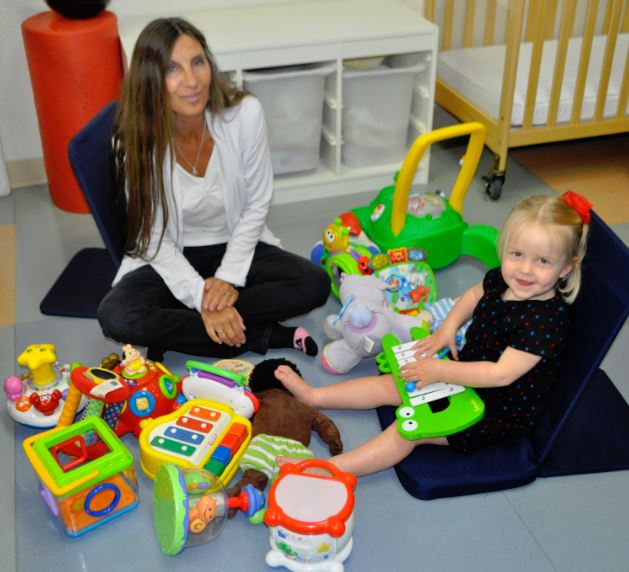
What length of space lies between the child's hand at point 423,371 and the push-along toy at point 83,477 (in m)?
0.57

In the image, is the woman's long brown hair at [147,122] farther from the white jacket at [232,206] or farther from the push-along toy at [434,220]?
the push-along toy at [434,220]

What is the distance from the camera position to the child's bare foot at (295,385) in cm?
174

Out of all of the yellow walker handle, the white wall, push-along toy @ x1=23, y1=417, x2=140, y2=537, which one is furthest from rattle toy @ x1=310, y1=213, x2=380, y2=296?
the white wall

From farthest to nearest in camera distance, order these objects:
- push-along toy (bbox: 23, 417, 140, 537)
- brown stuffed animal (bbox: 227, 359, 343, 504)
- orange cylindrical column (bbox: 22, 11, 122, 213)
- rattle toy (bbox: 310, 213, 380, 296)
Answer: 1. orange cylindrical column (bbox: 22, 11, 122, 213)
2. rattle toy (bbox: 310, 213, 380, 296)
3. brown stuffed animal (bbox: 227, 359, 343, 504)
4. push-along toy (bbox: 23, 417, 140, 537)

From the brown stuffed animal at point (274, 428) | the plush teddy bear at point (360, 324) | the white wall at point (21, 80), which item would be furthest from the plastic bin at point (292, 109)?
the brown stuffed animal at point (274, 428)

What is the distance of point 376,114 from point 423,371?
4.42ft

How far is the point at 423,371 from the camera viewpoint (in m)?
1.53

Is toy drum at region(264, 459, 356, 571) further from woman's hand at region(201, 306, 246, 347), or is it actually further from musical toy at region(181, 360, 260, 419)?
woman's hand at region(201, 306, 246, 347)

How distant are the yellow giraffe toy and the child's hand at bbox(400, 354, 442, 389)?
795 millimetres

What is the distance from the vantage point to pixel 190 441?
1542mm

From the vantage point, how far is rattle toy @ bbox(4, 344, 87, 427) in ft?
5.59

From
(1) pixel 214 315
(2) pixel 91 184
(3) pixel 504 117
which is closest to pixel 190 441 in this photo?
(1) pixel 214 315

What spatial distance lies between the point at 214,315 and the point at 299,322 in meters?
0.30

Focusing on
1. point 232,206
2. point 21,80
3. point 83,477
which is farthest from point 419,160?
point 21,80
